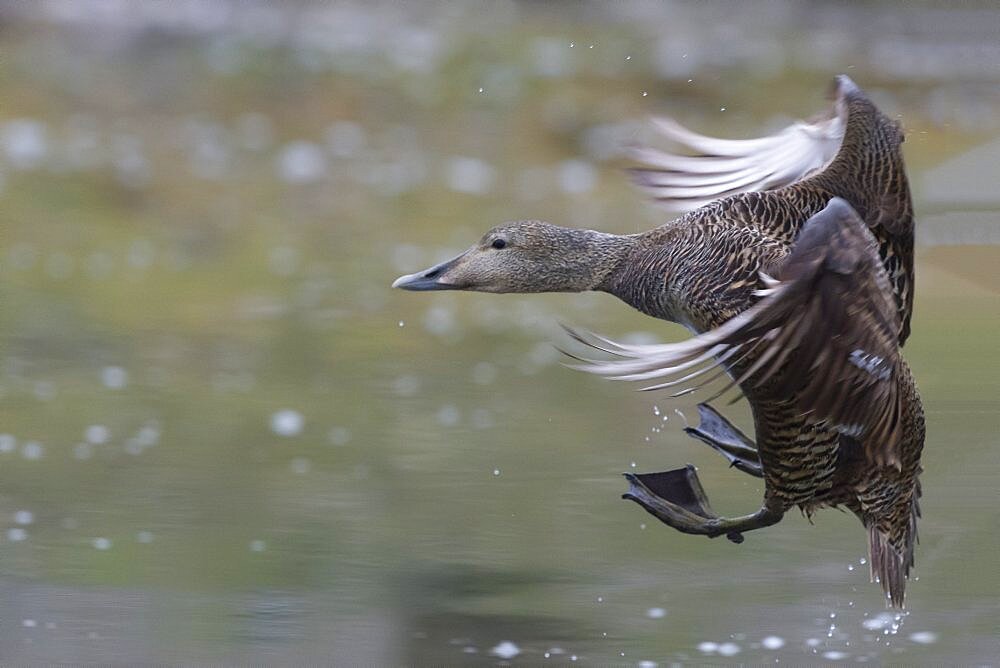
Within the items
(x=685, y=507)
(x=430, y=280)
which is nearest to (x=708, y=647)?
(x=685, y=507)

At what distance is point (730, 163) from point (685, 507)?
1.18 metres

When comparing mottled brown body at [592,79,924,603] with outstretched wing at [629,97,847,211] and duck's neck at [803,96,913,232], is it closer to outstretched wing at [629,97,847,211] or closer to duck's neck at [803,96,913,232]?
duck's neck at [803,96,913,232]

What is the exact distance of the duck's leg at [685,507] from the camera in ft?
15.5

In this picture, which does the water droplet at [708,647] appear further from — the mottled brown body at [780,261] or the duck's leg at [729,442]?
the mottled brown body at [780,261]

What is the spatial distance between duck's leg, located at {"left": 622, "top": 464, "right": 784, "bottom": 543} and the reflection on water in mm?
549

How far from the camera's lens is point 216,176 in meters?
11.8

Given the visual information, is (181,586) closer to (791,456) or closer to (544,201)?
(791,456)

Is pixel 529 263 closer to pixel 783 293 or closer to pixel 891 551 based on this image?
pixel 783 293

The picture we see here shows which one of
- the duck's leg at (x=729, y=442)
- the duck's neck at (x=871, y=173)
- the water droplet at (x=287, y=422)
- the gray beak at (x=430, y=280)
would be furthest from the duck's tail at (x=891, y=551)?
the water droplet at (x=287, y=422)

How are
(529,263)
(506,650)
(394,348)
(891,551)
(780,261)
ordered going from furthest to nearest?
(394,348) → (506,650) → (529,263) → (891,551) → (780,261)

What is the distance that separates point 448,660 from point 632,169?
66.3 inches

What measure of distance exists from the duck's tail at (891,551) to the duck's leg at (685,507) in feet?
1.02

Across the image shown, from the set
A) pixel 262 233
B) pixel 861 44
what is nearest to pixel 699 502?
pixel 262 233

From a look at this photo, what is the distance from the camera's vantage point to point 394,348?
8.83 meters
